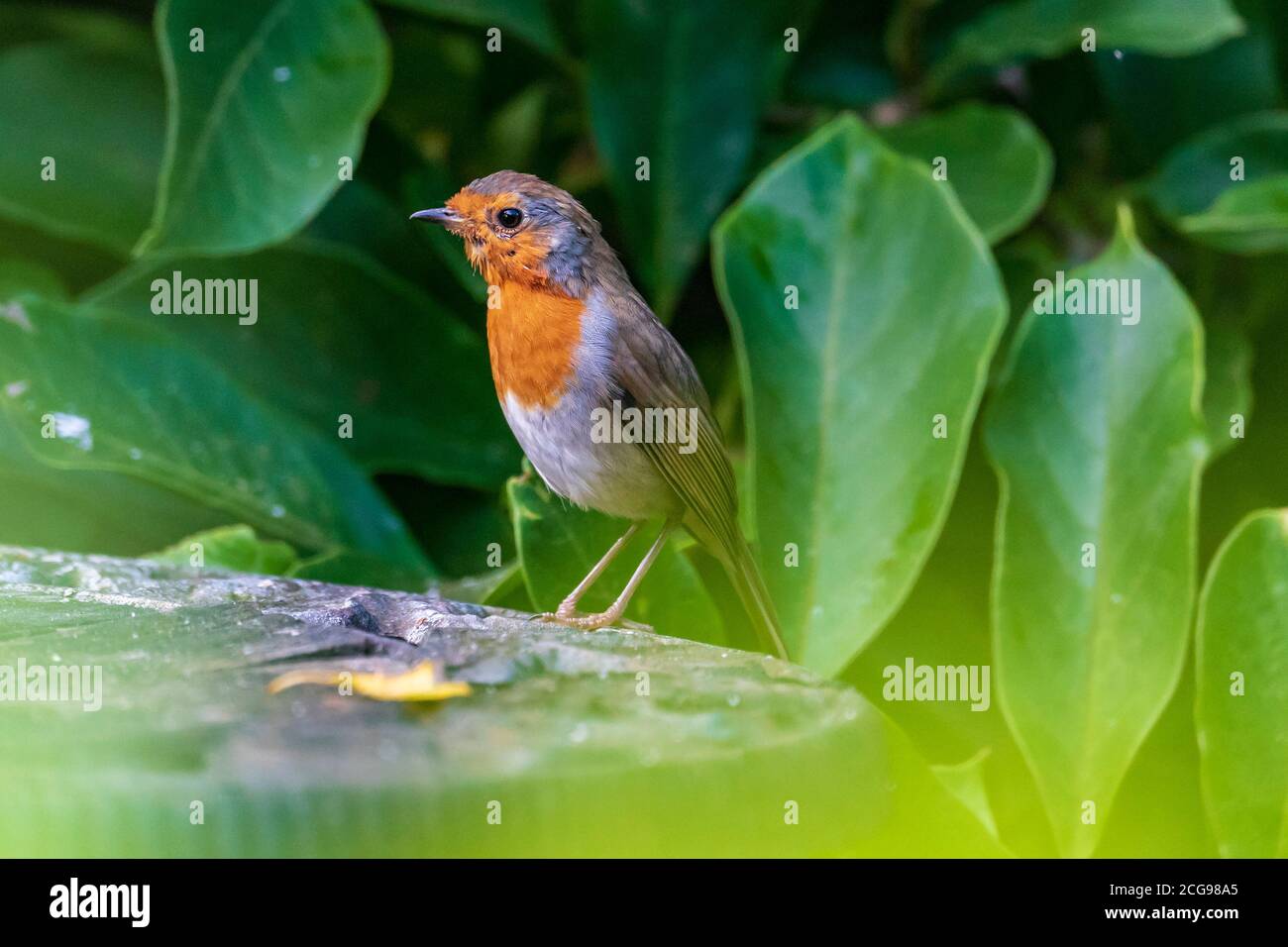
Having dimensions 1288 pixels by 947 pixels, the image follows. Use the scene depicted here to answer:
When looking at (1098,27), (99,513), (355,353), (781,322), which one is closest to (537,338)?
(781,322)

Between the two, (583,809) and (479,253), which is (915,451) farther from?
(583,809)

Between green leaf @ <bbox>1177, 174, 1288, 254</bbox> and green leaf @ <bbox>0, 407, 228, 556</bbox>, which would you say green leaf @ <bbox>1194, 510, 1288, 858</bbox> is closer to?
green leaf @ <bbox>1177, 174, 1288, 254</bbox>

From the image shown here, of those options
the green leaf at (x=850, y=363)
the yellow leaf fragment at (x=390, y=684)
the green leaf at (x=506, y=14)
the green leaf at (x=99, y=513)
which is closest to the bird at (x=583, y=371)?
the green leaf at (x=850, y=363)

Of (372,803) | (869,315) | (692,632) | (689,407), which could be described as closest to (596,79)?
(869,315)

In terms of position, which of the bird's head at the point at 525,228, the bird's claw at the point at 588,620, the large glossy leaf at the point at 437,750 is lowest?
the large glossy leaf at the point at 437,750

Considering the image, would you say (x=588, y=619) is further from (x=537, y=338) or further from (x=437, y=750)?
(x=437, y=750)

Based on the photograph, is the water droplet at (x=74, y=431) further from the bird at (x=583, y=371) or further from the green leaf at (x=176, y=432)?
the bird at (x=583, y=371)

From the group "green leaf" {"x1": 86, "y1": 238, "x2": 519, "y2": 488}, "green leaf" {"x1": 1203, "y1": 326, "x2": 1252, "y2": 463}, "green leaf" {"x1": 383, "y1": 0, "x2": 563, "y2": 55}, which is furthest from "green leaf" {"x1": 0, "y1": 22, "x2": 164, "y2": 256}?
"green leaf" {"x1": 1203, "y1": 326, "x2": 1252, "y2": 463}
